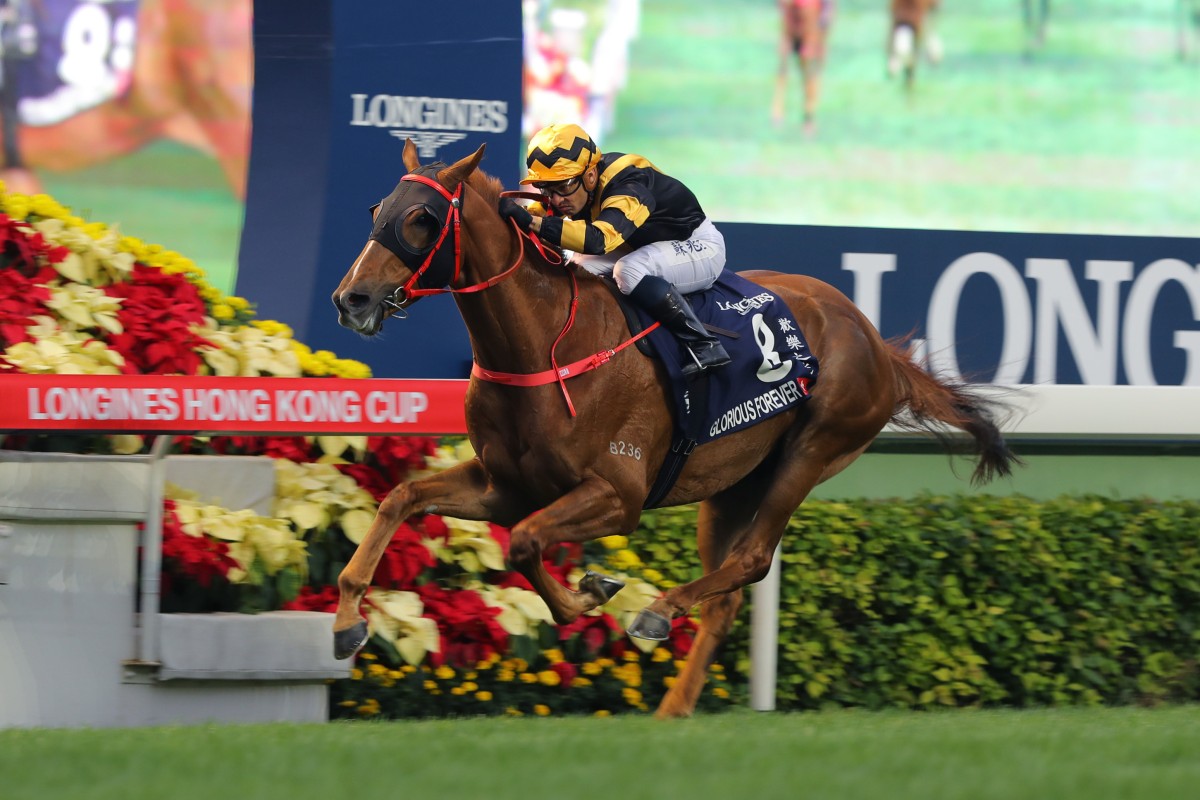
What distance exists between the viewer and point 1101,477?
7.61 metres

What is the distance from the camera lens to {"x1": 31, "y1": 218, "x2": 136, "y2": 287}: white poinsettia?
6.27 m

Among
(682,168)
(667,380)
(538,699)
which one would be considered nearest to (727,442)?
(667,380)

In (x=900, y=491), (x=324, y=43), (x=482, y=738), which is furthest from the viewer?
(x=900, y=491)

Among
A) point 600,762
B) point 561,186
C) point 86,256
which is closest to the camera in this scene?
point 600,762

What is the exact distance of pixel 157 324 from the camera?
20.2ft

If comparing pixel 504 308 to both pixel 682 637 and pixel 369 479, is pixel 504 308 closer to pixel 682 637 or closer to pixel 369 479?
pixel 369 479

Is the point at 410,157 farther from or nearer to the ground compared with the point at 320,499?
farther from the ground

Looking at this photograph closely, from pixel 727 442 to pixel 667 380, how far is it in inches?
14.6

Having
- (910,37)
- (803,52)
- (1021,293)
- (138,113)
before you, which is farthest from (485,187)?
(910,37)

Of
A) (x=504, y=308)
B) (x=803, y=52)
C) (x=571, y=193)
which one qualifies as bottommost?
(x=504, y=308)

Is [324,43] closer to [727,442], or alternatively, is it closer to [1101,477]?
[727,442]

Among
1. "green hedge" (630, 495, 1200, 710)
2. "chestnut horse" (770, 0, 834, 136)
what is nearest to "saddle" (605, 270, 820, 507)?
"green hedge" (630, 495, 1200, 710)

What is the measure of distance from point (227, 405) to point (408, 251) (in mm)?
920

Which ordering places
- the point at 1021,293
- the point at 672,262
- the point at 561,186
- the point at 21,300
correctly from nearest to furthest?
the point at 561,186, the point at 672,262, the point at 21,300, the point at 1021,293
